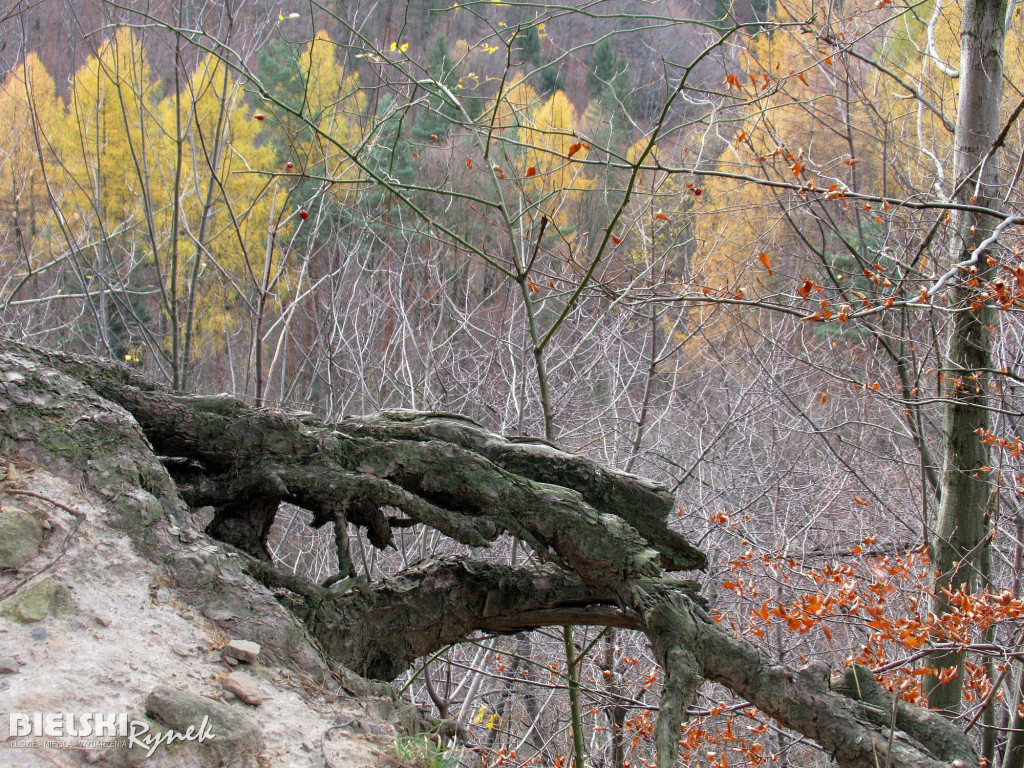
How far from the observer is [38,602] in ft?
5.02

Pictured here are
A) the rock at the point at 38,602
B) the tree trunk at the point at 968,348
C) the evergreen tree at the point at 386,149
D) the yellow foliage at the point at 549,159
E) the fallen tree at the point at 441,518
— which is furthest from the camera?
the tree trunk at the point at 968,348

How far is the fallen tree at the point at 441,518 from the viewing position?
2.18m

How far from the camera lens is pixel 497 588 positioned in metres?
2.50

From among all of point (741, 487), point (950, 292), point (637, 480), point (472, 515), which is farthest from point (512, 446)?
point (741, 487)

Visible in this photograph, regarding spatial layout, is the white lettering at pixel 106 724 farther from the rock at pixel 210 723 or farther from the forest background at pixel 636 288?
the forest background at pixel 636 288

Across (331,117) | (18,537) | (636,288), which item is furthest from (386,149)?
(18,537)

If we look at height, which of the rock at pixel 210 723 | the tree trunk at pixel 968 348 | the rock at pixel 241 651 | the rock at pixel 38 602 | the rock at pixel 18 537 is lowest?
the rock at pixel 210 723

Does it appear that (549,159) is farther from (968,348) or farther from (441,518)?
(441,518)

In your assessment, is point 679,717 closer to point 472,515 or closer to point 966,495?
point 472,515

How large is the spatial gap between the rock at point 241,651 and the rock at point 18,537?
17.3 inches

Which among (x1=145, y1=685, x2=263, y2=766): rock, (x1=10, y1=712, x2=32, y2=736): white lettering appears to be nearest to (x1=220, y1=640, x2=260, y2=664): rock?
(x1=145, y1=685, x2=263, y2=766): rock

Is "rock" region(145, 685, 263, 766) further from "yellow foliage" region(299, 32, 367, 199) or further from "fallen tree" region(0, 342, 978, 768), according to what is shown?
"yellow foliage" region(299, 32, 367, 199)

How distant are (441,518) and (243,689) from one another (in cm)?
80

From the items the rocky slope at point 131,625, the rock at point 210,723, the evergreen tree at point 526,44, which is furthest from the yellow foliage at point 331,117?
the rock at point 210,723
